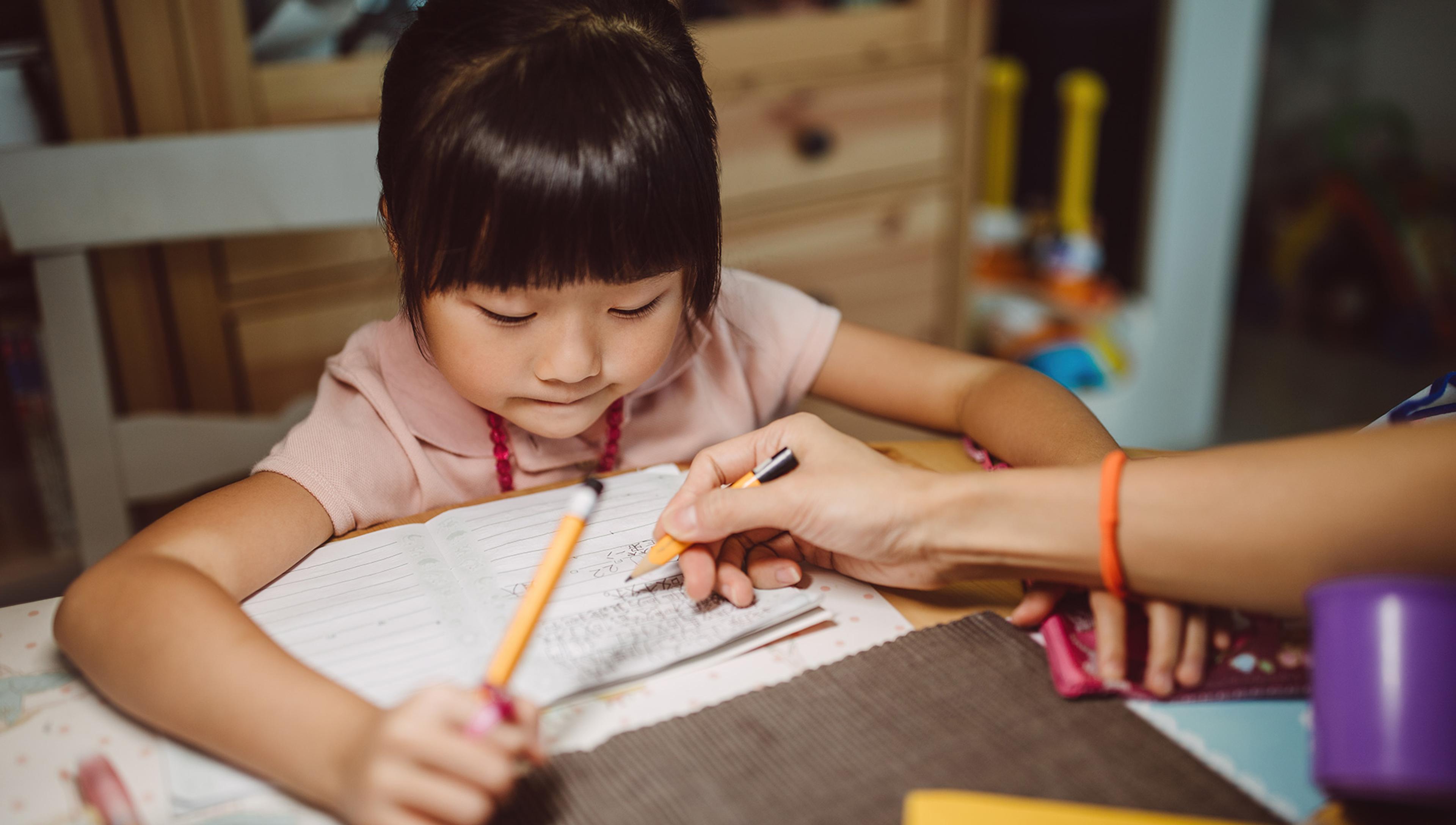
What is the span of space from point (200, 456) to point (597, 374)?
1.98ft

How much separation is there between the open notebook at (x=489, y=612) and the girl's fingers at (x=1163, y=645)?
170 millimetres

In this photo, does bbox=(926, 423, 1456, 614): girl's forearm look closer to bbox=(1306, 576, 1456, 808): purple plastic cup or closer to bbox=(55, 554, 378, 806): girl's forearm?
bbox=(1306, 576, 1456, 808): purple plastic cup

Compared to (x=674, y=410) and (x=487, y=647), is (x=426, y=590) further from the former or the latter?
(x=674, y=410)

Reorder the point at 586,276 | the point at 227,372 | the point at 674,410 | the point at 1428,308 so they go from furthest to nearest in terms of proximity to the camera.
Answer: the point at 1428,308, the point at 227,372, the point at 674,410, the point at 586,276

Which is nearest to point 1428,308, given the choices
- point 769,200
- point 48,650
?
point 769,200

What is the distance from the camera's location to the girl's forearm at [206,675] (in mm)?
439

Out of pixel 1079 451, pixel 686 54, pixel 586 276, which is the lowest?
pixel 1079 451

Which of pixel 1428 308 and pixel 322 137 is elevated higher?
pixel 322 137

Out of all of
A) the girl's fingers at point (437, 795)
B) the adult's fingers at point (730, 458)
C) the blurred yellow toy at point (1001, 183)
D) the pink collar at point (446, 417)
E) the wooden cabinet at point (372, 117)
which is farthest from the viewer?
the blurred yellow toy at point (1001, 183)

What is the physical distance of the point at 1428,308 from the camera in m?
2.27

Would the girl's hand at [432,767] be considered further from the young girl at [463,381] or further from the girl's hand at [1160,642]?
the girl's hand at [1160,642]

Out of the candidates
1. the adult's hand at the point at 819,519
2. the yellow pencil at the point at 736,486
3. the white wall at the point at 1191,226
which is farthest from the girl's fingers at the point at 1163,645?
the white wall at the point at 1191,226

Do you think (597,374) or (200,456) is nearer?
(597,374)

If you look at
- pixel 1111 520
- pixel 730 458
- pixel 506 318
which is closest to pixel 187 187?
pixel 506 318
